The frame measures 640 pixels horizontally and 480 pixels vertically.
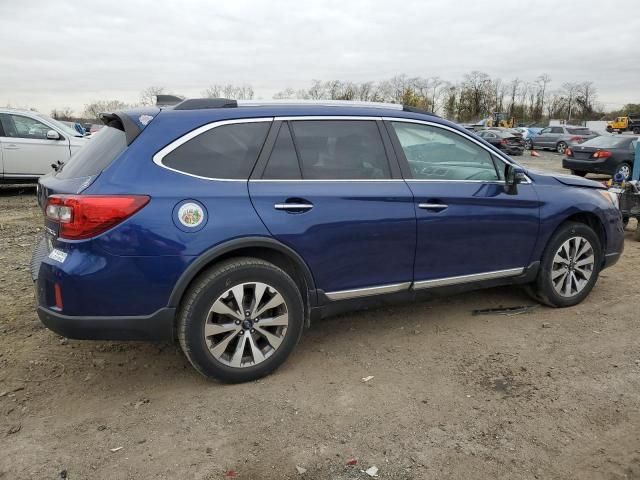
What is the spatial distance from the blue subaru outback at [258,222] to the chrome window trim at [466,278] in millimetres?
13

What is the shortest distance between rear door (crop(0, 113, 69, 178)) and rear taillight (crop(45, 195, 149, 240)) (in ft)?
28.7

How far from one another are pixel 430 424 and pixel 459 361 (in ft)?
2.79

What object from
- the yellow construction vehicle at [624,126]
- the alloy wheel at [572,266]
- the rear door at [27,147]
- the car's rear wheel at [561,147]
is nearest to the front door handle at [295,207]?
the alloy wheel at [572,266]

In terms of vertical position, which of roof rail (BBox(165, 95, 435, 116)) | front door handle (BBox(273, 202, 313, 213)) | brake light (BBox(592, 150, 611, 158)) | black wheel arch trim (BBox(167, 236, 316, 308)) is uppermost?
roof rail (BBox(165, 95, 435, 116))

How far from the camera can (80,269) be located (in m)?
2.94

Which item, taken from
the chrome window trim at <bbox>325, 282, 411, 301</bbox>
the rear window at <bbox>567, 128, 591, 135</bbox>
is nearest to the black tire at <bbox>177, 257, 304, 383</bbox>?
the chrome window trim at <bbox>325, 282, 411, 301</bbox>

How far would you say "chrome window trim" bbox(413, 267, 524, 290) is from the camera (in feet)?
12.8

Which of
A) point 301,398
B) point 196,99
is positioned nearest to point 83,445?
point 301,398

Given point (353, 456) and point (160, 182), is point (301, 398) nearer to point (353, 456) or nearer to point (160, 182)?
point (353, 456)

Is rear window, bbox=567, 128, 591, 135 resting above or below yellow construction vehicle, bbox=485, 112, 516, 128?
below

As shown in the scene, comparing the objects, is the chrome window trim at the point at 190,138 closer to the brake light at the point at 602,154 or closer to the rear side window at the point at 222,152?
the rear side window at the point at 222,152

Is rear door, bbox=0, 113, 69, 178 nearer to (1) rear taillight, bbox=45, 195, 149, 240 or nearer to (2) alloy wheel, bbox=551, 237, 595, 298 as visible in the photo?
(1) rear taillight, bbox=45, 195, 149, 240

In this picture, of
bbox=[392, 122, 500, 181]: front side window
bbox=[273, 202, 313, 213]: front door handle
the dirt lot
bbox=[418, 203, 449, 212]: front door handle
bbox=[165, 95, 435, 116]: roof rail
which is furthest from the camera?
bbox=[392, 122, 500, 181]: front side window

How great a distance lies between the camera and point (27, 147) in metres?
10.7
